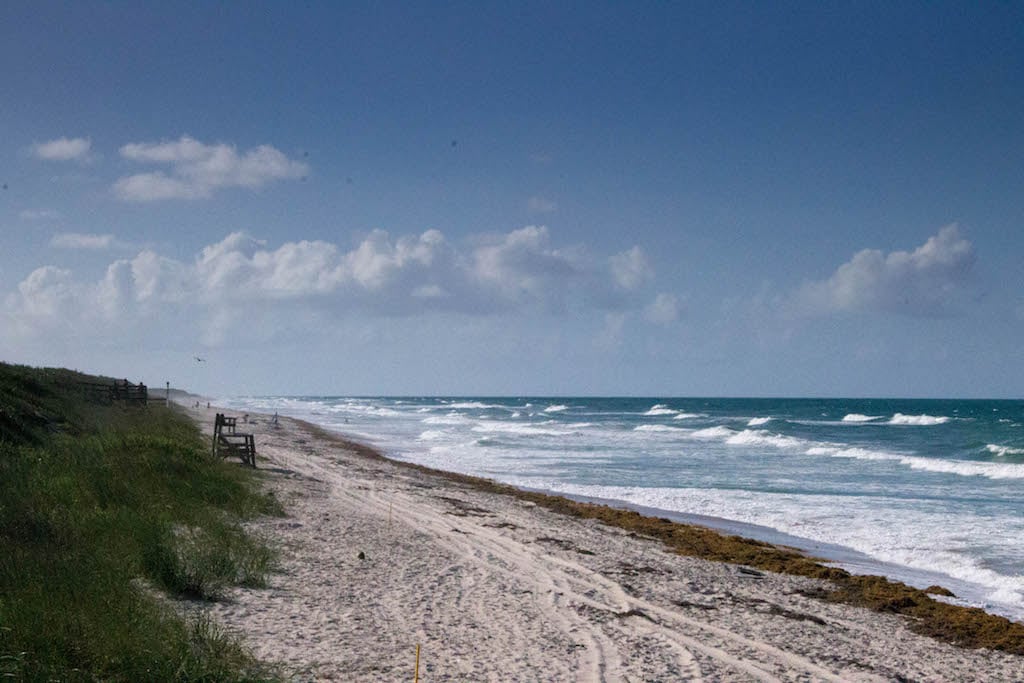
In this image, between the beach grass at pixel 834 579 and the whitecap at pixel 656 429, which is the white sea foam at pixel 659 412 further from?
the beach grass at pixel 834 579

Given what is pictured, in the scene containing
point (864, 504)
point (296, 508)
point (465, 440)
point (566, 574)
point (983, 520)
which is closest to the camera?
point (566, 574)

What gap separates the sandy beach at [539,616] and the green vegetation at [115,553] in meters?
0.67

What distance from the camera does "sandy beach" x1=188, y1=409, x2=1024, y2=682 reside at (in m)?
8.52

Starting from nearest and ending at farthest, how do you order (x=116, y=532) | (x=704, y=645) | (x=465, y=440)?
(x=704, y=645)
(x=116, y=532)
(x=465, y=440)

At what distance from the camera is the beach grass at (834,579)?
37.4 ft

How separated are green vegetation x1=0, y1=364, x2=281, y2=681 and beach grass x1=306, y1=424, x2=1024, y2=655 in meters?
9.11

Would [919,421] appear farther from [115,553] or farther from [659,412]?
[115,553]

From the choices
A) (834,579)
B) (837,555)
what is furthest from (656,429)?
(834,579)

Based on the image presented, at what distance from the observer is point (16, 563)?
7969 millimetres

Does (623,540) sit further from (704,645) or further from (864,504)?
(864,504)

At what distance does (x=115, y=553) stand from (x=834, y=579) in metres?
12.3

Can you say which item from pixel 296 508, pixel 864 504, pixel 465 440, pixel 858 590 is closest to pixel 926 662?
pixel 858 590

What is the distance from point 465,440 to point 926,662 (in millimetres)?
42975

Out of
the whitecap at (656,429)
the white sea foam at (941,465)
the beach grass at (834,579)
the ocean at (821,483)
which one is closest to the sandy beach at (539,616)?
the beach grass at (834,579)
